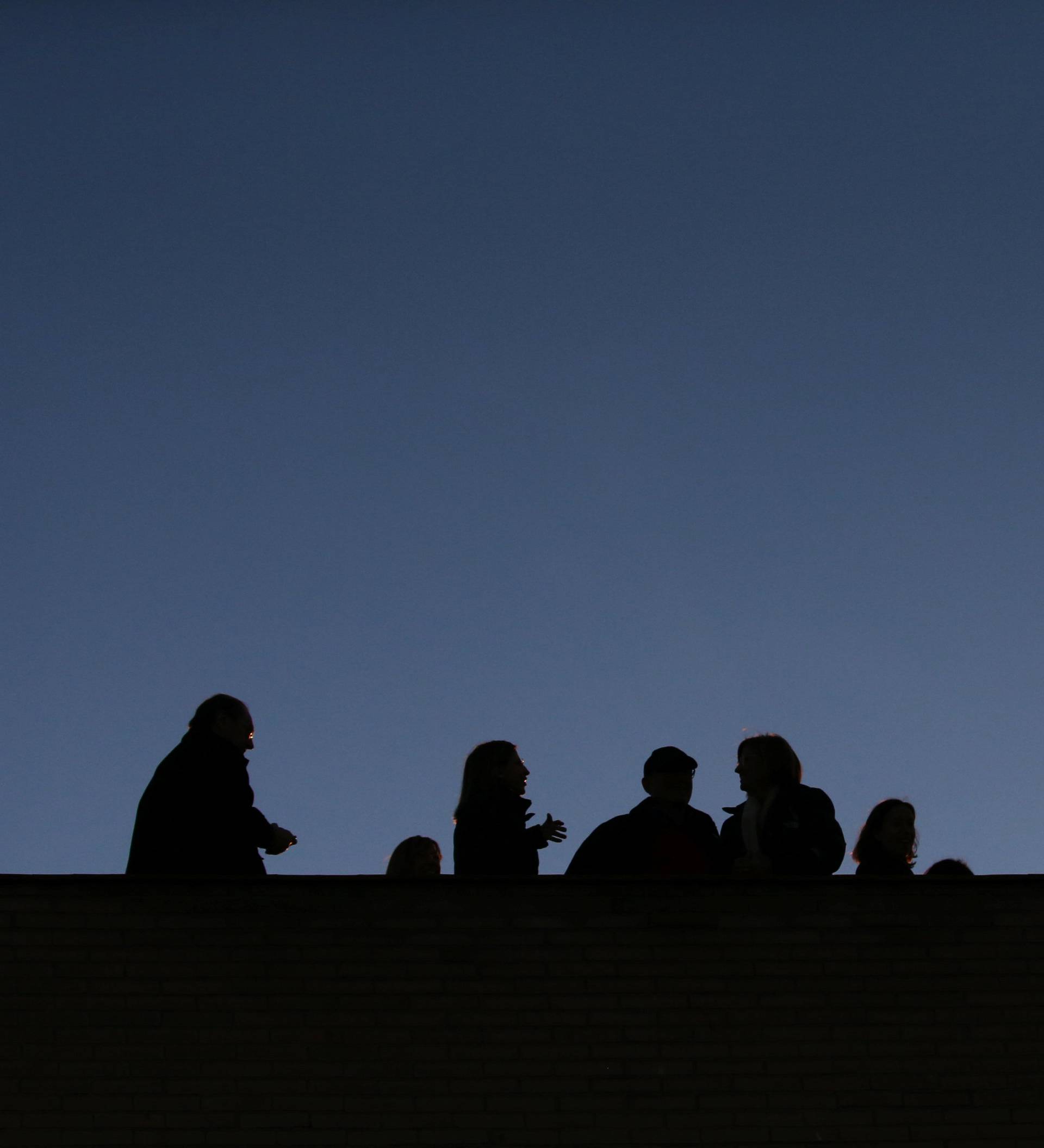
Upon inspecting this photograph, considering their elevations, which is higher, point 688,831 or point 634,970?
point 688,831

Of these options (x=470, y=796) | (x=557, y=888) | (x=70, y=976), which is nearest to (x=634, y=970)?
(x=557, y=888)

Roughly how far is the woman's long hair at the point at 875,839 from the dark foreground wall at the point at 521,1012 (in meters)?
0.19

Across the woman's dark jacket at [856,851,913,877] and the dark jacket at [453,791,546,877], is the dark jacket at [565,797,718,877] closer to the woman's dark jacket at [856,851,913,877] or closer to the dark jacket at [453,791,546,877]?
the dark jacket at [453,791,546,877]

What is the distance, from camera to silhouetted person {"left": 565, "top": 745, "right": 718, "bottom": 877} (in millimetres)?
9992

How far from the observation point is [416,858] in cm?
1027

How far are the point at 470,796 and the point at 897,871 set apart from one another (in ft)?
7.40

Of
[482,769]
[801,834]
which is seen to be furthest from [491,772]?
[801,834]

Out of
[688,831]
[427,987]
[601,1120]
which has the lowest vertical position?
[601,1120]

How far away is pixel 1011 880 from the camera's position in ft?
32.9

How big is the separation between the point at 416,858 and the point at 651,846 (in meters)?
1.24

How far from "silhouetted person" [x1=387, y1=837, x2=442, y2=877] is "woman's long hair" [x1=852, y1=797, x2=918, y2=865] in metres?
2.20

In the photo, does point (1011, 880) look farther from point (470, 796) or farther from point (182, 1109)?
point (182, 1109)

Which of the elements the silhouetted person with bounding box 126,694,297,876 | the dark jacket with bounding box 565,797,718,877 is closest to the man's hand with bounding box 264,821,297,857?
the silhouetted person with bounding box 126,694,297,876

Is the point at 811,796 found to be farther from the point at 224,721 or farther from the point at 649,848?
the point at 224,721
